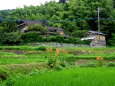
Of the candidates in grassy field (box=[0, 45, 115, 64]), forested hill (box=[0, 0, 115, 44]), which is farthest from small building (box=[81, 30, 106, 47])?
grassy field (box=[0, 45, 115, 64])

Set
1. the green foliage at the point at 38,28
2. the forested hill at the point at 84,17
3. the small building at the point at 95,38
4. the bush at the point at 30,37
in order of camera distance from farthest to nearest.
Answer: the forested hill at the point at 84,17, the small building at the point at 95,38, the green foliage at the point at 38,28, the bush at the point at 30,37

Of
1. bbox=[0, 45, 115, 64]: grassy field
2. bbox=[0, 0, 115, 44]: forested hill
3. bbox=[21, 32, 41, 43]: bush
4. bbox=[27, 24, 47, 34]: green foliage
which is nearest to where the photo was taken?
bbox=[0, 45, 115, 64]: grassy field

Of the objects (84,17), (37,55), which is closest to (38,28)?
(84,17)

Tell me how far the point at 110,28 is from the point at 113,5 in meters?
8.51

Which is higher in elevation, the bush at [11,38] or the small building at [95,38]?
the bush at [11,38]

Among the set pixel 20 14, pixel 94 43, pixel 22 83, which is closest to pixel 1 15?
pixel 20 14

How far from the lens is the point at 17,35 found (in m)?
29.7

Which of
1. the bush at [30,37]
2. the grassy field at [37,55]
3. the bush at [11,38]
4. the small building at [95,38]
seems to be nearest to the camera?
the grassy field at [37,55]

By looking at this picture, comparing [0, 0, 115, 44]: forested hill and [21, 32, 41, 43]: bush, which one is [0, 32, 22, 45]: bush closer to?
[21, 32, 41, 43]: bush

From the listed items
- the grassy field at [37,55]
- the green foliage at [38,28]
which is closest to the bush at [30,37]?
the green foliage at [38,28]

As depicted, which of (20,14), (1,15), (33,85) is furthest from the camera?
(20,14)

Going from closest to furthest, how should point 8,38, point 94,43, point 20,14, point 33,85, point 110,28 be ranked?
point 33,85, point 8,38, point 94,43, point 110,28, point 20,14

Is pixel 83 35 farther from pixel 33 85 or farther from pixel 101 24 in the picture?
pixel 33 85

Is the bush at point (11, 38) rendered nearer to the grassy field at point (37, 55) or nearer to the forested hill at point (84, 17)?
the grassy field at point (37, 55)
